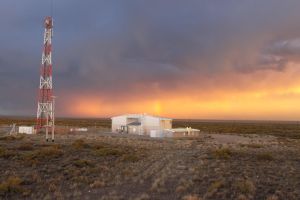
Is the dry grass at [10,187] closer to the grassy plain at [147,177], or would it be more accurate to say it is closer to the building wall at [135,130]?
the grassy plain at [147,177]

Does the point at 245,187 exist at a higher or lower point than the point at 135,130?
lower

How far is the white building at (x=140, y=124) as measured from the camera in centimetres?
5672

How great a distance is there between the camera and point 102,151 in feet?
85.0

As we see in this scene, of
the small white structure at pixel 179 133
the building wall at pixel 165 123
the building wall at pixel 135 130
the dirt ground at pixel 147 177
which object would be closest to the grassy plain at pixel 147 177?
the dirt ground at pixel 147 177

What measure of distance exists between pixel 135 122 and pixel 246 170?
140ft

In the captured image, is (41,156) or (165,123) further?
(165,123)

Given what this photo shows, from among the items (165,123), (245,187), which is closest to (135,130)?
(165,123)

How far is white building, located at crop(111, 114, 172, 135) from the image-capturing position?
5672 centimetres

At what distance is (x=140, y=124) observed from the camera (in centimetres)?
5888

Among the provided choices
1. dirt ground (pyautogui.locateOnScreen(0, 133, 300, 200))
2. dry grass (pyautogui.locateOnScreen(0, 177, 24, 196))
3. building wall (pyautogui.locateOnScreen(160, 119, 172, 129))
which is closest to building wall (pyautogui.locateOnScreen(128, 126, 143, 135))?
building wall (pyautogui.locateOnScreen(160, 119, 172, 129))

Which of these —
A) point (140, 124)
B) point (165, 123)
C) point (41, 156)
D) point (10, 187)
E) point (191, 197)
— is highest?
point (165, 123)

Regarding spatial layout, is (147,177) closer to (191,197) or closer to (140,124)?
(191,197)

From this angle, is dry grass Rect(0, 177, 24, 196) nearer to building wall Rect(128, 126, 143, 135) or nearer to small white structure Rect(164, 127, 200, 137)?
small white structure Rect(164, 127, 200, 137)

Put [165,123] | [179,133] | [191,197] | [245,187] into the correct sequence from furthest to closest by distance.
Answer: [165,123], [179,133], [245,187], [191,197]
